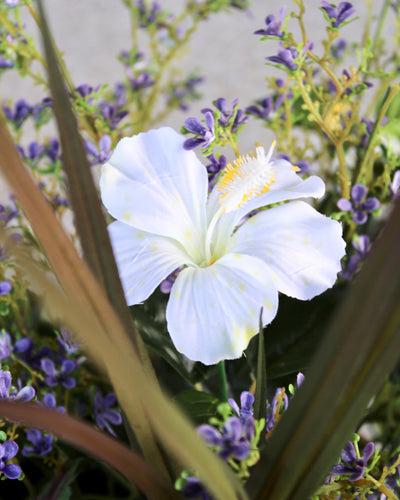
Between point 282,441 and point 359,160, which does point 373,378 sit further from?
point 359,160

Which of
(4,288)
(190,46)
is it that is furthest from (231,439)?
(190,46)

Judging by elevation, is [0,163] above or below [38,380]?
above

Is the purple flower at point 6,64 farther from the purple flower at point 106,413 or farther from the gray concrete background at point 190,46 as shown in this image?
the gray concrete background at point 190,46

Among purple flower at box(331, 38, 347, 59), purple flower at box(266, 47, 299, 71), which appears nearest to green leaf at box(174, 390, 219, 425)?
A: purple flower at box(266, 47, 299, 71)

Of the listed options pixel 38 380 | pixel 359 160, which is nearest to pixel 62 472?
pixel 38 380

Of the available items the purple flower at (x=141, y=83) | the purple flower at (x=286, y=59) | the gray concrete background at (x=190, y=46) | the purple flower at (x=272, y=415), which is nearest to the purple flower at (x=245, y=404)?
the purple flower at (x=272, y=415)
